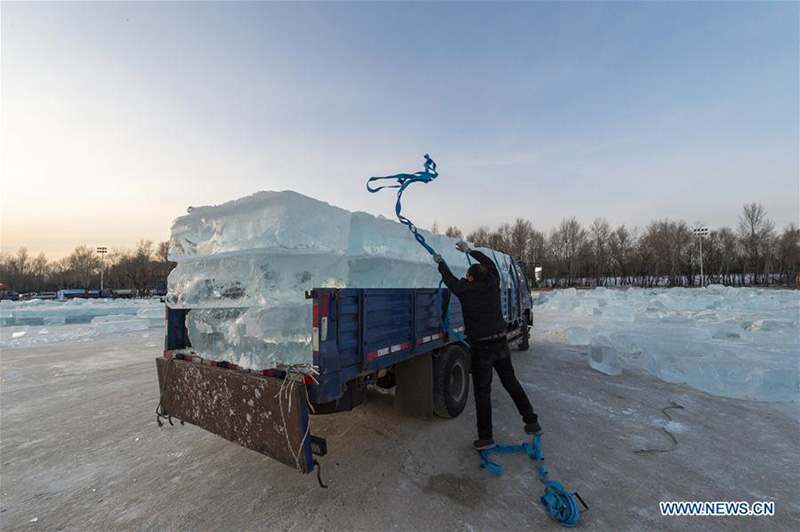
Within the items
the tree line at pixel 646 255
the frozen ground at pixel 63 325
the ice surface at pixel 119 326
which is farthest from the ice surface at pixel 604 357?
the tree line at pixel 646 255

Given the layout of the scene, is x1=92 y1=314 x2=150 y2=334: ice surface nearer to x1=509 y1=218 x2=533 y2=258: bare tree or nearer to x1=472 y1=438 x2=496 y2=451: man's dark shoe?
x1=472 y1=438 x2=496 y2=451: man's dark shoe

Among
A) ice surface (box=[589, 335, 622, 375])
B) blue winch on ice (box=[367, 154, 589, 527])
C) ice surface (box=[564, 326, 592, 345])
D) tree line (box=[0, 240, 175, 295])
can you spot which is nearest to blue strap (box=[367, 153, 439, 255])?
blue winch on ice (box=[367, 154, 589, 527])

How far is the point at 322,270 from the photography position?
11.0 ft

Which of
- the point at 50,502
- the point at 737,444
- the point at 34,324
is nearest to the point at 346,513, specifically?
the point at 50,502

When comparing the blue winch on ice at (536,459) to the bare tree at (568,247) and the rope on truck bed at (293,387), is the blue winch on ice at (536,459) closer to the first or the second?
the rope on truck bed at (293,387)

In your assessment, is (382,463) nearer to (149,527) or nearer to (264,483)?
(264,483)

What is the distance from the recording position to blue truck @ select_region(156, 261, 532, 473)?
8.93 feet

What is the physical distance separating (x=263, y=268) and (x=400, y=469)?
2.33 meters

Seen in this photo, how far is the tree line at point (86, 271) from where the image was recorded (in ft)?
225

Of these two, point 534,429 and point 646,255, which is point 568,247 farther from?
point 534,429

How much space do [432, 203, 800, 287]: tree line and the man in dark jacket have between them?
51.6 metres

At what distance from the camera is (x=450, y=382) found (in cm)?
467

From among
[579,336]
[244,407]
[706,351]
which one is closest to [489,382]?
[244,407]

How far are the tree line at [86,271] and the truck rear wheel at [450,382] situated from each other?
75553 mm
